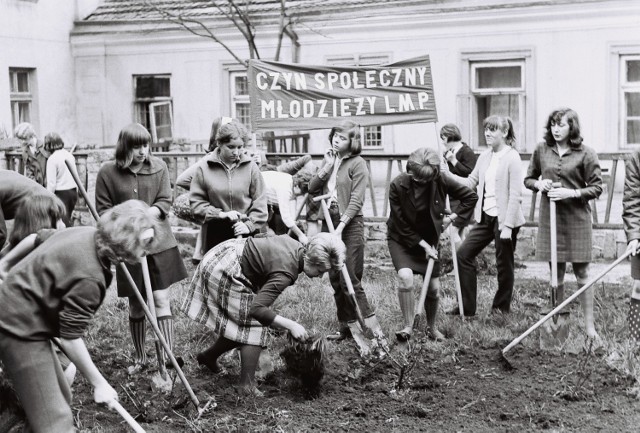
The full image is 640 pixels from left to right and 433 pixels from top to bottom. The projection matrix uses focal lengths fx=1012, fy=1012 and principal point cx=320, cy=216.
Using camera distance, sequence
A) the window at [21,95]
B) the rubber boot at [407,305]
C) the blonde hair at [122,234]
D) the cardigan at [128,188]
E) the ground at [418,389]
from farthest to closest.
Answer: the window at [21,95] → the rubber boot at [407,305] → the cardigan at [128,188] → the ground at [418,389] → the blonde hair at [122,234]

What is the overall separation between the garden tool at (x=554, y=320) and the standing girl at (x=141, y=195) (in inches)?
109

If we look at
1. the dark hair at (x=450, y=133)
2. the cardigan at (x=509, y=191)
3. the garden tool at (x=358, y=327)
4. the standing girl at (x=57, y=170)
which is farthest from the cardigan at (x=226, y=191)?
the standing girl at (x=57, y=170)

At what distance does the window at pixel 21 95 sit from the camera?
2008 cm

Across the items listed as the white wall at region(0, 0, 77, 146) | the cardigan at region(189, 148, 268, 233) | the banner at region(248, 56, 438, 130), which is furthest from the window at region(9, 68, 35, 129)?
the cardigan at region(189, 148, 268, 233)

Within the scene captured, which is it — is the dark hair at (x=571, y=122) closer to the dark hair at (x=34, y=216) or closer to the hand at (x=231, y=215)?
the hand at (x=231, y=215)

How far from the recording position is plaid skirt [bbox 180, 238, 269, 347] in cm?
623

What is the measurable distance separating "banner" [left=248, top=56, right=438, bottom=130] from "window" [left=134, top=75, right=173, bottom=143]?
1044 centimetres

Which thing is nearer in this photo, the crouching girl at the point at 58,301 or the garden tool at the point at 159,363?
the crouching girl at the point at 58,301

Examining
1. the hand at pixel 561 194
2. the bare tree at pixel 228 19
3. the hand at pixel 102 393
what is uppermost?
the bare tree at pixel 228 19

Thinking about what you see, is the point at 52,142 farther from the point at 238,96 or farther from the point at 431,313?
the point at 238,96

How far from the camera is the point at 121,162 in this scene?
264 inches

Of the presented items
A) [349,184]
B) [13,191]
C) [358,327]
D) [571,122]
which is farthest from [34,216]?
[571,122]

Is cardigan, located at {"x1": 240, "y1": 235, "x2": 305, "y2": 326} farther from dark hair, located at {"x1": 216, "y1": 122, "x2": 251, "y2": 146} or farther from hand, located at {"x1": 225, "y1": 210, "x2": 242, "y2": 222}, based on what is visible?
dark hair, located at {"x1": 216, "y1": 122, "x2": 251, "y2": 146}

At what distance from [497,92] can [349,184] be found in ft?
32.7
